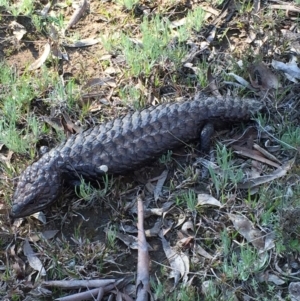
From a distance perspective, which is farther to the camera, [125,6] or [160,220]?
[125,6]

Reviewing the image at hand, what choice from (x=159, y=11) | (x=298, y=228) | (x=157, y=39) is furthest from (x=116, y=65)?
(x=298, y=228)

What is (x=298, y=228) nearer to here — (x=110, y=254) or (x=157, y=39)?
(x=110, y=254)

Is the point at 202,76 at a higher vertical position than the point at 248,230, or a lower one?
higher

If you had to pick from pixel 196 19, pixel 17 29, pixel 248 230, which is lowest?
pixel 248 230

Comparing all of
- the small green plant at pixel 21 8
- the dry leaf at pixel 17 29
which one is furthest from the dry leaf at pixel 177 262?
the small green plant at pixel 21 8

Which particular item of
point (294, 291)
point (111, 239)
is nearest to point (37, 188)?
point (111, 239)

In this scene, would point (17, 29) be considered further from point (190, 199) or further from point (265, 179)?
→ point (265, 179)
